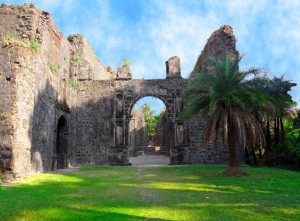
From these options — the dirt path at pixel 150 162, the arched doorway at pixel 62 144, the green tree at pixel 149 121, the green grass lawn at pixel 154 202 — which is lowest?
the green grass lawn at pixel 154 202

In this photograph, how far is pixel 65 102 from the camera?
18.0 m

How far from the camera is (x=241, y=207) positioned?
6.27 m

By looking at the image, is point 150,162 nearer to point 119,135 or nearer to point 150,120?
point 119,135

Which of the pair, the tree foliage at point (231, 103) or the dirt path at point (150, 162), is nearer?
the tree foliage at point (231, 103)

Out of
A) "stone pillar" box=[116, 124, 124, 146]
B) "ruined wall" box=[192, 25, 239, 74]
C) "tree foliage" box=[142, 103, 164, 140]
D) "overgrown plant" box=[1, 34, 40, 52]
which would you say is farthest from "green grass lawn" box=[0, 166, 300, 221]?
"tree foliage" box=[142, 103, 164, 140]

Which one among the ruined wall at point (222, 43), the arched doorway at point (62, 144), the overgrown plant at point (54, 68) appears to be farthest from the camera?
the ruined wall at point (222, 43)

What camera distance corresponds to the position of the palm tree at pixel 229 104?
12.4m

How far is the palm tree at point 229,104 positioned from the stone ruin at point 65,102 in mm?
1121

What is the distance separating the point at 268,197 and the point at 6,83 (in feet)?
31.5

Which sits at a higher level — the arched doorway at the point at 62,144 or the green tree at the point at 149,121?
the green tree at the point at 149,121

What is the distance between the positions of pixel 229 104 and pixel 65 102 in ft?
31.7

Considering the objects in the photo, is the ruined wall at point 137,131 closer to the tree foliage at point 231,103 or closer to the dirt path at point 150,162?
the dirt path at point 150,162

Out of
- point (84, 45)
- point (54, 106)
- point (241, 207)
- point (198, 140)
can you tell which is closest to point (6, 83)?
point (54, 106)

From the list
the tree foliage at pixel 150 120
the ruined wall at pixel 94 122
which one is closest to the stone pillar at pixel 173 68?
the ruined wall at pixel 94 122
